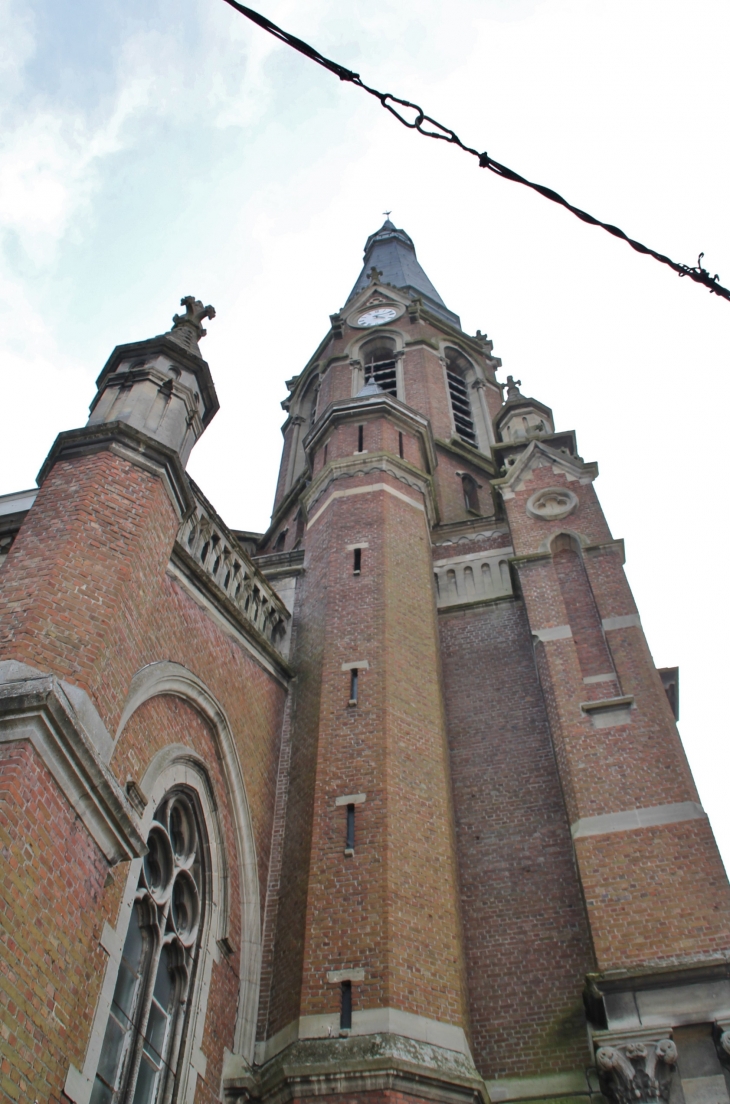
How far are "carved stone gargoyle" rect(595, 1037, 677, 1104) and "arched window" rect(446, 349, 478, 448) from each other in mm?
18005

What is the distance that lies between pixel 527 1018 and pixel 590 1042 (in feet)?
3.46

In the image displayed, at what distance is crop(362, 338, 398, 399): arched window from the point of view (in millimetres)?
28014

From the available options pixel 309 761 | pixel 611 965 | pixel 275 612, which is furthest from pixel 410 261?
pixel 611 965

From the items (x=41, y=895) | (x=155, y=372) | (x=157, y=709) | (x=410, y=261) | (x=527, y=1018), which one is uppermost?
(x=410, y=261)

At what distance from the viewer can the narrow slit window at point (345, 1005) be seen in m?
8.91

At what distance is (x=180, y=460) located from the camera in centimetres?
1035

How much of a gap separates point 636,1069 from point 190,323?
10085mm

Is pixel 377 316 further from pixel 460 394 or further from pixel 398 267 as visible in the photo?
pixel 398 267

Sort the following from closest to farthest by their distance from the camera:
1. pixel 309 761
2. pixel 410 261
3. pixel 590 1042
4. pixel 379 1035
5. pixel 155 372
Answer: pixel 379 1035, pixel 590 1042, pixel 155 372, pixel 309 761, pixel 410 261

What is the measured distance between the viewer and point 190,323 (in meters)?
12.4

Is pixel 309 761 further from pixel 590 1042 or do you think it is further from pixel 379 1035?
pixel 590 1042

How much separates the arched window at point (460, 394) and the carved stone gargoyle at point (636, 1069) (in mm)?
18005

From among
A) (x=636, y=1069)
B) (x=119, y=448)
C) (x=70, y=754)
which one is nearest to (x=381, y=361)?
(x=119, y=448)

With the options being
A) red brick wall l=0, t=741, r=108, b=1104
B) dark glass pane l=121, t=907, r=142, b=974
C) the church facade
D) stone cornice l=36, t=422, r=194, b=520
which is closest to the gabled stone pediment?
the church facade
